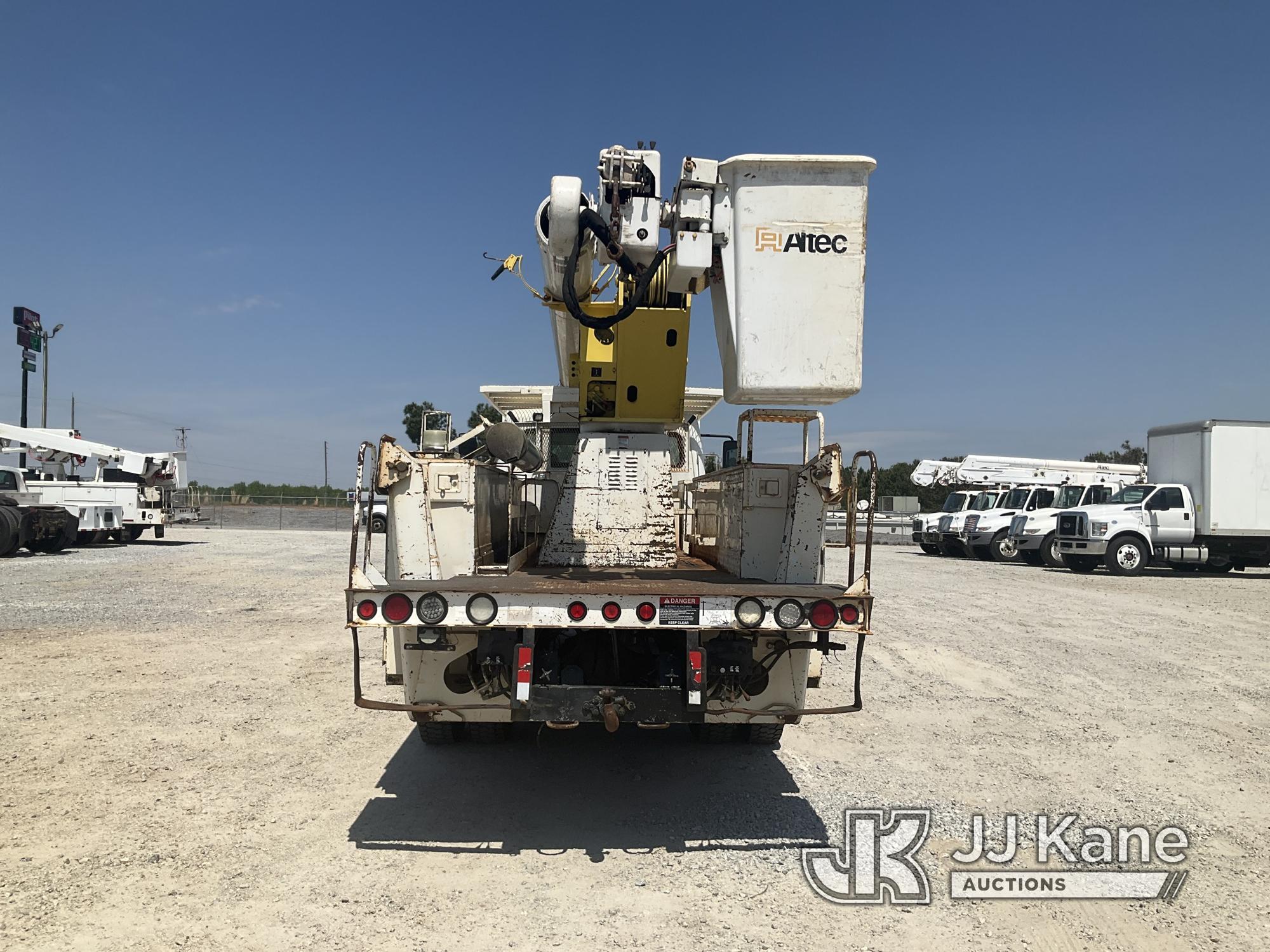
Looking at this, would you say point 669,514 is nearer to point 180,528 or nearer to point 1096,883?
point 1096,883

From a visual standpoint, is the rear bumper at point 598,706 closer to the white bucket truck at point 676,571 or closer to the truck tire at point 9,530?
the white bucket truck at point 676,571

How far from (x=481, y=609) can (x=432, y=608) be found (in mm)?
225

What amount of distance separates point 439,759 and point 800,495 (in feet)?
9.40

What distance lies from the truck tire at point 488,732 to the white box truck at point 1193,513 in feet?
60.8

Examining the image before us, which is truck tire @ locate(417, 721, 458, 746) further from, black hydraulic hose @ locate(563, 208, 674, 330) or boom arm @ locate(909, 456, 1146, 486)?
boom arm @ locate(909, 456, 1146, 486)

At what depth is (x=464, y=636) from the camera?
175 inches

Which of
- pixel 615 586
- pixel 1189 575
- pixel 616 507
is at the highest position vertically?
pixel 616 507

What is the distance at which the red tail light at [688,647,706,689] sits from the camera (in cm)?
414

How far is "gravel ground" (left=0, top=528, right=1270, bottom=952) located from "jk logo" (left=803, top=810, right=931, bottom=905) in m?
0.09

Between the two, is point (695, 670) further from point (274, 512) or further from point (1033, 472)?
point (274, 512)

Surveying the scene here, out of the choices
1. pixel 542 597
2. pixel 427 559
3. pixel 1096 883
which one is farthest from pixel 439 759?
pixel 1096 883

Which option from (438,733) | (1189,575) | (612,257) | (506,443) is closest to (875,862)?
(438,733)

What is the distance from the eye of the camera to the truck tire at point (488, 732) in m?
5.70

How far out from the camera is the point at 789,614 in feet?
13.6
